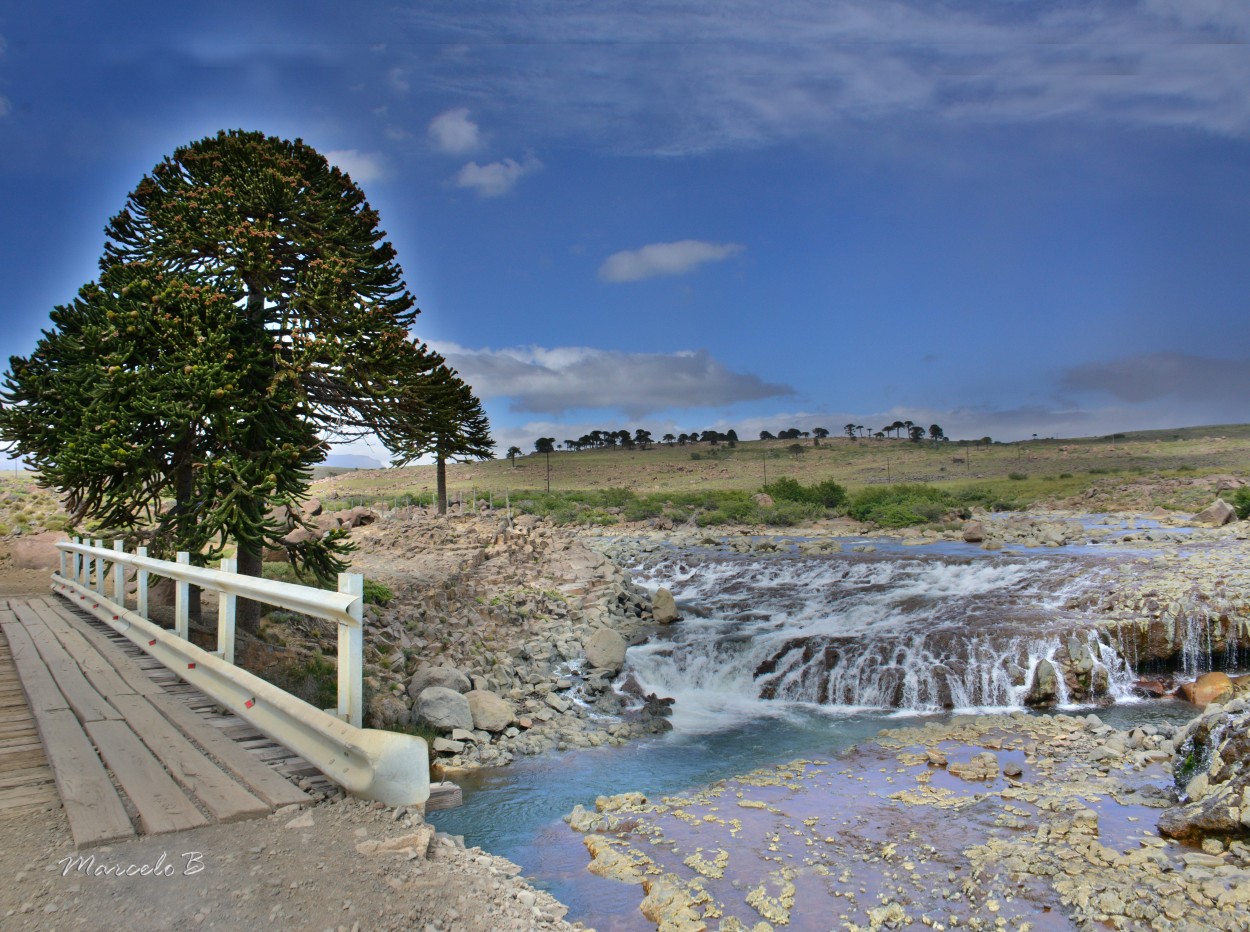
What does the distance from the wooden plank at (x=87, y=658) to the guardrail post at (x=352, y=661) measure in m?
3.48

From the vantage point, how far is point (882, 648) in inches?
651

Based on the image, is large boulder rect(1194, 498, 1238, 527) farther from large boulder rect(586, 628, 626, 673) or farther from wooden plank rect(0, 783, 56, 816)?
wooden plank rect(0, 783, 56, 816)

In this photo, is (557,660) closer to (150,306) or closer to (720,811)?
(720,811)

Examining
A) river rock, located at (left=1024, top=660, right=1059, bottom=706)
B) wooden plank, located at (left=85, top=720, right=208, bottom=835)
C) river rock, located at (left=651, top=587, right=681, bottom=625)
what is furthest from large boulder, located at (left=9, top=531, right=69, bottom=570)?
river rock, located at (left=1024, top=660, right=1059, bottom=706)

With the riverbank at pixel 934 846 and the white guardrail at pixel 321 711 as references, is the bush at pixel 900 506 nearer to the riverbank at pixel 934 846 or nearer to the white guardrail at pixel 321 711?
the riverbank at pixel 934 846

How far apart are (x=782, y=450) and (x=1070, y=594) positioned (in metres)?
96.1

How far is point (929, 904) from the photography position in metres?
6.81

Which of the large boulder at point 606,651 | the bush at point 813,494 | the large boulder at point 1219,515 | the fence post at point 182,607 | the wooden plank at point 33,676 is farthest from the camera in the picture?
the bush at point 813,494

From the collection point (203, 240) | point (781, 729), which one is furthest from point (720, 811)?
point (203, 240)

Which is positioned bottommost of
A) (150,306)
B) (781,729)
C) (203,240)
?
(781,729)

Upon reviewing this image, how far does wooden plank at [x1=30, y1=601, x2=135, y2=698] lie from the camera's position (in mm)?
7184

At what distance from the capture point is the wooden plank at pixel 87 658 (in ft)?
23.6

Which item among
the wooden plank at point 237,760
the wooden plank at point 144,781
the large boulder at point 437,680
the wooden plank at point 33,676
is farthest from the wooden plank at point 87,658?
the large boulder at point 437,680

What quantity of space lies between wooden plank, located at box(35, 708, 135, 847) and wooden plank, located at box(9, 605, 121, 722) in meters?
0.26
